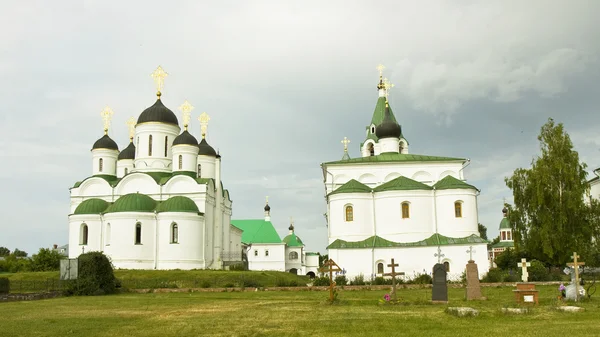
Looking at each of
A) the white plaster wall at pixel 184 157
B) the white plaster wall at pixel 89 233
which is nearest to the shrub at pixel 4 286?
the white plaster wall at pixel 89 233

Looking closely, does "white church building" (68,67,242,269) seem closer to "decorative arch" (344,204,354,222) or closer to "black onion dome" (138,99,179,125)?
"black onion dome" (138,99,179,125)

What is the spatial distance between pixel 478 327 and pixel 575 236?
2719 cm

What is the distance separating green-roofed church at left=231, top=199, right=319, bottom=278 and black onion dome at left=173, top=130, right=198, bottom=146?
20435mm

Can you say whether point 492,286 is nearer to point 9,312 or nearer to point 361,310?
point 361,310

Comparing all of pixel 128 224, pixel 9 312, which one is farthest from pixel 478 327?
pixel 128 224

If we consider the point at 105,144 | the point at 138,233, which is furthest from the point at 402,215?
the point at 105,144

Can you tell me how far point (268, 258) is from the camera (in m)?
68.5

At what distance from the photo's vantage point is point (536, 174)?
36.3 m

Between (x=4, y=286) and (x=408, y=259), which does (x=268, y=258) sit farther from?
(x=4, y=286)

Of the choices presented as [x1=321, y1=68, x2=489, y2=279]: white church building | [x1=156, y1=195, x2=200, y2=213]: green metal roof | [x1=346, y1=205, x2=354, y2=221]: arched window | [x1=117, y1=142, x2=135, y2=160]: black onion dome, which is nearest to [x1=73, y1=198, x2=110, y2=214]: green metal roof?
[x1=156, y1=195, x2=200, y2=213]: green metal roof

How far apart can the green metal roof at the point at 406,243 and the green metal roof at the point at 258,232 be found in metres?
30.7

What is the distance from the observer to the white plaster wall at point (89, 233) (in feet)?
151

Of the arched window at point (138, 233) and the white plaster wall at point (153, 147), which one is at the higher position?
the white plaster wall at point (153, 147)

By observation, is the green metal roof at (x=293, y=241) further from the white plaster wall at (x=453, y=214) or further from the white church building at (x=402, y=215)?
the white plaster wall at (x=453, y=214)
